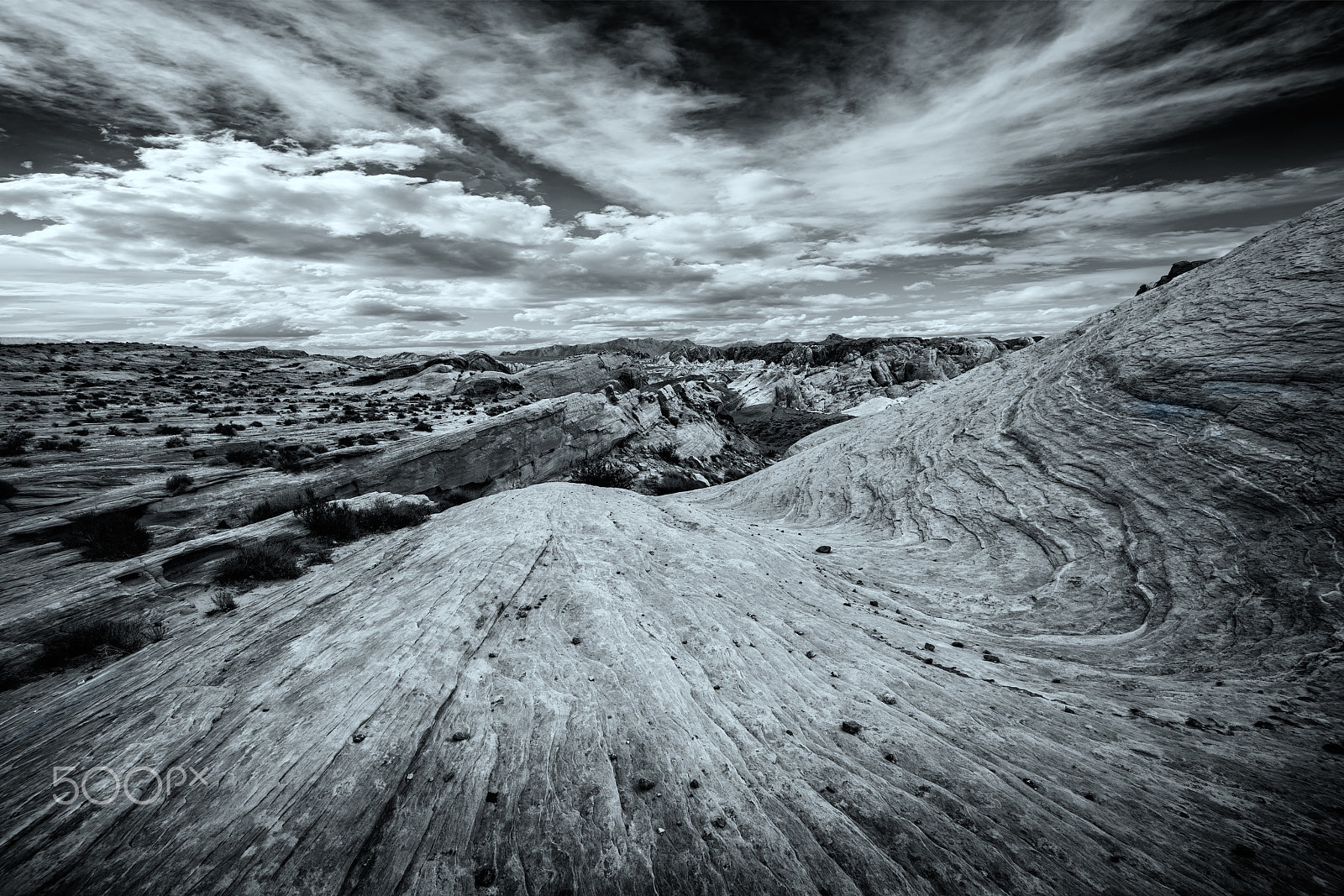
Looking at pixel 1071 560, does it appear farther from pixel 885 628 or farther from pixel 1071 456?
pixel 885 628

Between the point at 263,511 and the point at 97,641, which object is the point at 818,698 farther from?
the point at 263,511

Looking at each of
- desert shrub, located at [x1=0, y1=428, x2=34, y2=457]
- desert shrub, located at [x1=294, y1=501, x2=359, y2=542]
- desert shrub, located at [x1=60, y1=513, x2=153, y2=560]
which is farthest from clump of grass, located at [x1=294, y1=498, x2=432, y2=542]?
desert shrub, located at [x1=0, y1=428, x2=34, y2=457]

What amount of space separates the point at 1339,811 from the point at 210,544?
22718 millimetres

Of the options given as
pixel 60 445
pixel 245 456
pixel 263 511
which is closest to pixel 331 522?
pixel 263 511

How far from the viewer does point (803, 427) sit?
376 ft

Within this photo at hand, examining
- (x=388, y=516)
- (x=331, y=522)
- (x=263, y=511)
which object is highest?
(x=331, y=522)

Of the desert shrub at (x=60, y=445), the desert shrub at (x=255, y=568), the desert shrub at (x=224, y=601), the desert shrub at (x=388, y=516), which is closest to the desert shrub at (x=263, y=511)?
the desert shrub at (x=388, y=516)

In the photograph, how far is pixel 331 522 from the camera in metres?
16.7

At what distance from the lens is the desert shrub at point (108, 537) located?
1353 centimetres

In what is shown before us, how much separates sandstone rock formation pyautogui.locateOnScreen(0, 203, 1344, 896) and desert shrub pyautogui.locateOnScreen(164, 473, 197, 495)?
11564mm

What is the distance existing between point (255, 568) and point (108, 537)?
5559mm

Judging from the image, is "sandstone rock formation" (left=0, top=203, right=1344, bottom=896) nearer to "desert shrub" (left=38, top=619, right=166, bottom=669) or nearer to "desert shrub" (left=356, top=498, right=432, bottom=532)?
"desert shrub" (left=38, top=619, right=166, bottom=669)

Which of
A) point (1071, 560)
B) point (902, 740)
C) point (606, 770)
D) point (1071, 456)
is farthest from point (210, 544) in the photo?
point (1071, 456)

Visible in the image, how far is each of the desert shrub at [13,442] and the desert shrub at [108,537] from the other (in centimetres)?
790
